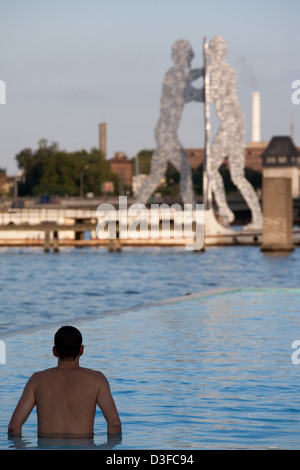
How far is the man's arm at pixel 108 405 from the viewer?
24.6ft

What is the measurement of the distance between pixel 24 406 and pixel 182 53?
99.9 m

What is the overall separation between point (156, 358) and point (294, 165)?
14080 cm

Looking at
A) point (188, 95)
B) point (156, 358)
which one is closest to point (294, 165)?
point (188, 95)

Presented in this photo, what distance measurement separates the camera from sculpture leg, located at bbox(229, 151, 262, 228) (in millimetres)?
109375

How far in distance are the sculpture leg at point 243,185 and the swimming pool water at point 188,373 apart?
8638cm

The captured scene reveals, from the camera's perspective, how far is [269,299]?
2684 cm

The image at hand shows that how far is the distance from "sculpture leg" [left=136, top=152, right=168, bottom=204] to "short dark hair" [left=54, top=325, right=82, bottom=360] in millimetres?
103523

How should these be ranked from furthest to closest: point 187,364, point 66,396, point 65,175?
point 65,175
point 187,364
point 66,396

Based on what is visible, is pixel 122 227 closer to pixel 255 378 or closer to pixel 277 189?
pixel 277 189

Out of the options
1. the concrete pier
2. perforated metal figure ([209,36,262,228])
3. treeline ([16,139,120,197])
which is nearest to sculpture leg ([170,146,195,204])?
perforated metal figure ([209,36,262,228])

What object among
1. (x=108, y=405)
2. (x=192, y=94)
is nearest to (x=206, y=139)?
(x=192, y=94)

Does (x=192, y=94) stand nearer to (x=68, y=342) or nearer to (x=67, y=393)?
(x=67, y=393)

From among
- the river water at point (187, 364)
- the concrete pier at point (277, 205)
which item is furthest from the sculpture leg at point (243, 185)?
the river water at point (187, 364)

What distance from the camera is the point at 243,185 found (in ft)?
373
